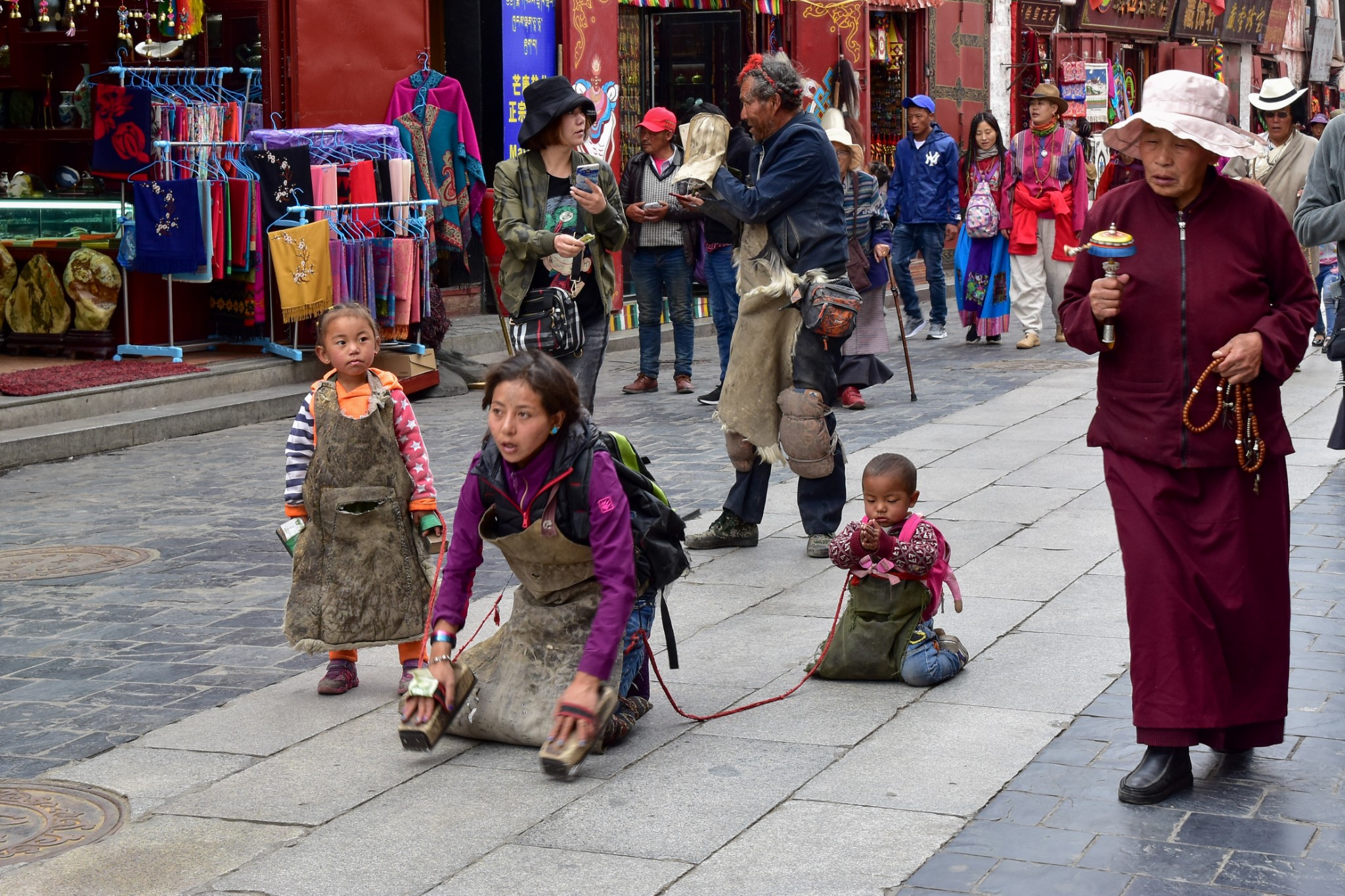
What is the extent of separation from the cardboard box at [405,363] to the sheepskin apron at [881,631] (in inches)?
280

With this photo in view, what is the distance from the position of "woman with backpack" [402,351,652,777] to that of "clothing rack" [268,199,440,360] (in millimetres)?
6983

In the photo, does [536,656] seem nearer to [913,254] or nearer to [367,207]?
[367,207]

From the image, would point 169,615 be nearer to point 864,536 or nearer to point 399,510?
point 399,510

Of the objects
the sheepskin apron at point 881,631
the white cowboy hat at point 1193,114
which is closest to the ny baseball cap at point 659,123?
the sheepskin apron at point 881,631

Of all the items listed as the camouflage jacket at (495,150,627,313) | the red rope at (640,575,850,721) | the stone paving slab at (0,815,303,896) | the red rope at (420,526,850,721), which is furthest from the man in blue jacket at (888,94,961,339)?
the stone paving slab at (0,815,303,896)

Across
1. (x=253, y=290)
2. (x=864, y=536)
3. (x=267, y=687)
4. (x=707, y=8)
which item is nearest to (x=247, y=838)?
(x=267, y=687)

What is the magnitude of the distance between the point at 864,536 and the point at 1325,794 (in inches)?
61.1

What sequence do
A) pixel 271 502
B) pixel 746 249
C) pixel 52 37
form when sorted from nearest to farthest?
pixel 746 249
pixel 271 502
pixel 52 37

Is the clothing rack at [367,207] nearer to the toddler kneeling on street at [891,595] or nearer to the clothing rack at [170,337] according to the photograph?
the clothing rack at [170,337]

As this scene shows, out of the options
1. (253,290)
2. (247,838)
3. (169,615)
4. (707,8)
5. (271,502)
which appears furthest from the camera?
(707,8)

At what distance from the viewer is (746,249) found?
709 centimetres

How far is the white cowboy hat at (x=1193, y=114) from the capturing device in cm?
420

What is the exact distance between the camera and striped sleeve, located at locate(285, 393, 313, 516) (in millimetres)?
5297

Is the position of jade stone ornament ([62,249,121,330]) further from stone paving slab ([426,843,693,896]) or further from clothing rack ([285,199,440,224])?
stone paving slab ([426,843,693,896])
